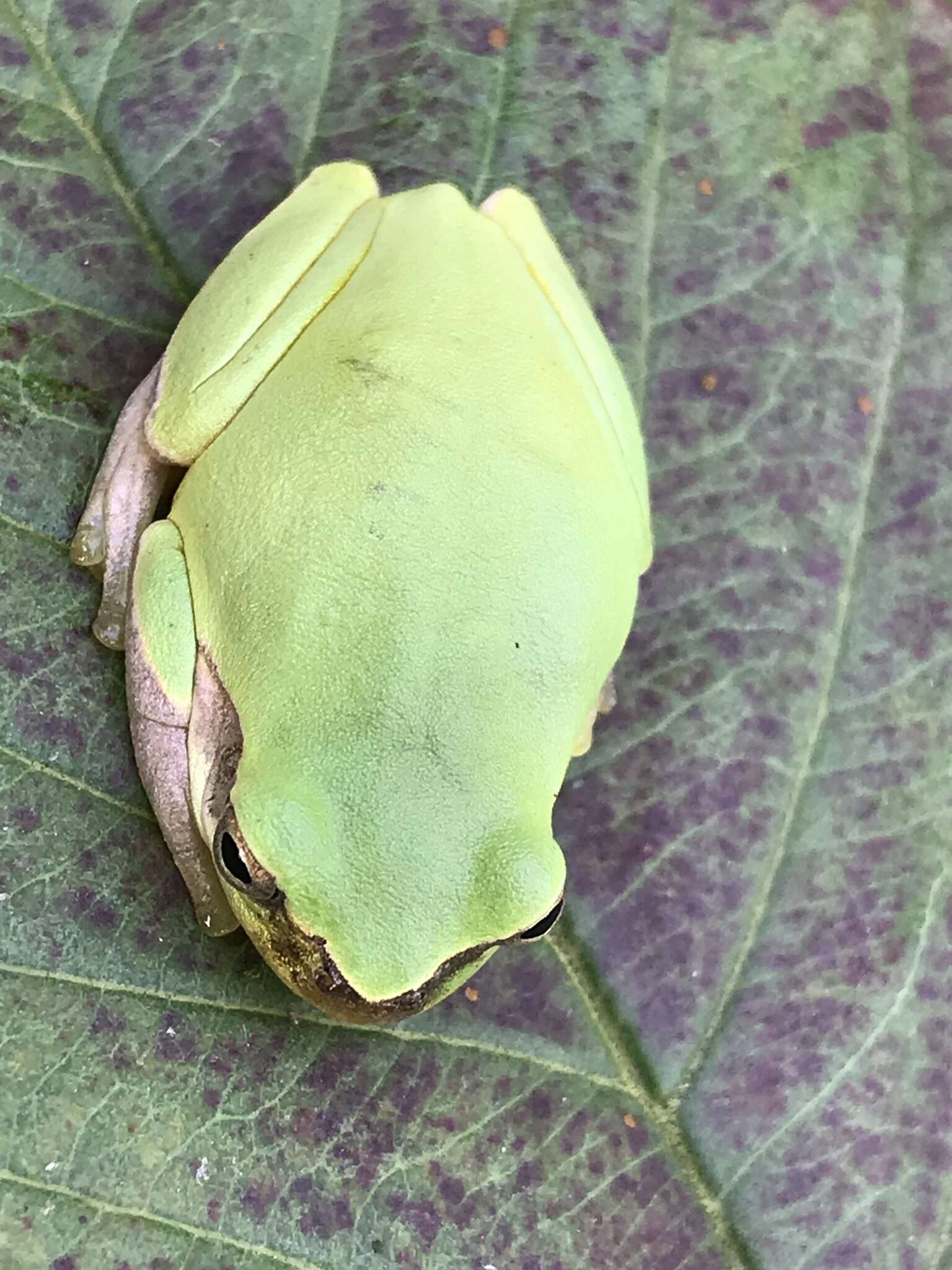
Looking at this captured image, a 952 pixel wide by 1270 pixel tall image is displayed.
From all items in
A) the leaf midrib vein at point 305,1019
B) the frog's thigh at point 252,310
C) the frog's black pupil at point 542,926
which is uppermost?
the frog's thigh at point 252,310

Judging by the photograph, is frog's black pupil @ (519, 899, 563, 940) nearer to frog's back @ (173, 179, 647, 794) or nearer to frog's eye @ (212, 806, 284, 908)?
frog's back @ (173, 179, 647, 794)

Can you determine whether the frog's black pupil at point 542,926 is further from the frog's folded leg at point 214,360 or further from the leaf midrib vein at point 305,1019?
the frog's folded leg at point 214,360

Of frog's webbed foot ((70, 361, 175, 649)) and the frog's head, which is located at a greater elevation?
frog's webbed foot ((70, 361, 175, 649))

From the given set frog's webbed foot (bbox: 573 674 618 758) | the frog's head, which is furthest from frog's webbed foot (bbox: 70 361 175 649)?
frog's webbed foot (bbox: 573 674 618 758)

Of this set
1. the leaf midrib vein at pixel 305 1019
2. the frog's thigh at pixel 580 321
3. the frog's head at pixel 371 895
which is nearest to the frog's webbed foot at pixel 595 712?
the frog's thigh at pixel 580 321

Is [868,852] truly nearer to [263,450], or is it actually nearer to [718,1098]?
[718,1098]

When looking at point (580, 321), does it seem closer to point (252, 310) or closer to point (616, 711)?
point (252, 310)
